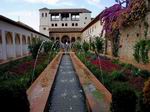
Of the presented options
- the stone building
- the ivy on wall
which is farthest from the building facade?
the ivy on wall

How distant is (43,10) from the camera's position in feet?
244

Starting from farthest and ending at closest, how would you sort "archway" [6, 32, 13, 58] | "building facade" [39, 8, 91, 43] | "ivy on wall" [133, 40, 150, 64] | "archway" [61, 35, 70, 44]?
"building facade" [39, 8, 91, 43]
"archway" [61, 35, 70, 44]
"archway" [6, 32, 13, 58]
"ivy on wall" [133, 40, 150, 64]

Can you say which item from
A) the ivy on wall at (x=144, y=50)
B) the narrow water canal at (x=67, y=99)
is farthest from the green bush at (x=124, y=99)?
the ivy on wall at (x=144, y=50)

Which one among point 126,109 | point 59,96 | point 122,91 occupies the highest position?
point 122,91

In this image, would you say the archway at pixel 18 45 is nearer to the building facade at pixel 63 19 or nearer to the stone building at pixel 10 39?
the stone building at pixel 10 39

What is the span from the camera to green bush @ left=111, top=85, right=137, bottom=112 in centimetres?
534

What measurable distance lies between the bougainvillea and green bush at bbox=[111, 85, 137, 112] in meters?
11.7

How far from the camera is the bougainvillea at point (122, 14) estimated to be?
16798mm

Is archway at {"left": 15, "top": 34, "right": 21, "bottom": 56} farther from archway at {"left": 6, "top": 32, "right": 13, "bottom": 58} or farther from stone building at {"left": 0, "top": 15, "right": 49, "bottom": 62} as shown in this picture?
archway at {"left": 6, "top": 32, "right": 13, "bottom": 58}

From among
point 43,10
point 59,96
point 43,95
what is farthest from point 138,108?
point 43,10

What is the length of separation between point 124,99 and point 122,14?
14.4 m

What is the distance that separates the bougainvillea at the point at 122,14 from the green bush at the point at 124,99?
38.3 feet

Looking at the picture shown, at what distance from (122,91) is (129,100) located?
8.7 inches

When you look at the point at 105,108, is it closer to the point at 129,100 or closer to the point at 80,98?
the point at 129,100
